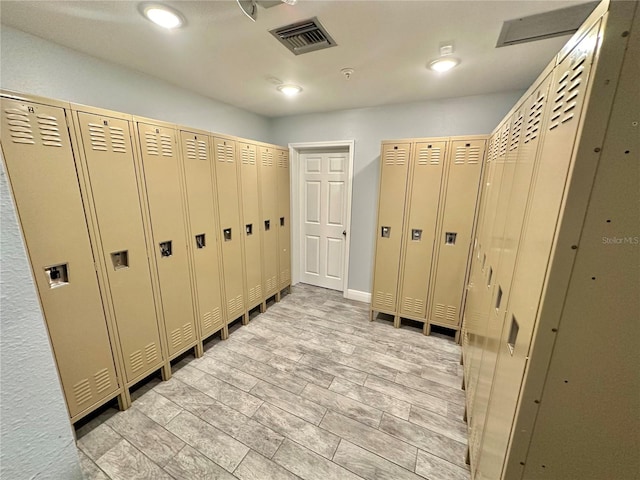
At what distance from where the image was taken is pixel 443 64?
195 cm

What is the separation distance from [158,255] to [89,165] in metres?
0.77

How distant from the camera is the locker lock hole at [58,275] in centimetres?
147

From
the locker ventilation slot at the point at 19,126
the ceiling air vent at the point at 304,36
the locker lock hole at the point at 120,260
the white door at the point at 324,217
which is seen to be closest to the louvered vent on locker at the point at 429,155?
the white door at the point at 324,217

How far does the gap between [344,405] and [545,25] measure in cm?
286

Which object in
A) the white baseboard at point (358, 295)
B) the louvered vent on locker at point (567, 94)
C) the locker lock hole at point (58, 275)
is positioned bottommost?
the white baseboard at point (358, 295)

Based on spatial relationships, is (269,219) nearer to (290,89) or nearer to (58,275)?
(290,89)

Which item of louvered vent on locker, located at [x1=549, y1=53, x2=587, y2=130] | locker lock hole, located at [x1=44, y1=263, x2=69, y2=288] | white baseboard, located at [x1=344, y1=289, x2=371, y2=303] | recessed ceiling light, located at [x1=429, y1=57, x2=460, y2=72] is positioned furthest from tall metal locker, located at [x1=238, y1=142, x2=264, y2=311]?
louvered vent on locker, located at [x1=549, y1=53, x2=587, y2=130]

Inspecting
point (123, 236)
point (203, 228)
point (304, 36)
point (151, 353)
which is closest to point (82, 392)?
point (151, 353)

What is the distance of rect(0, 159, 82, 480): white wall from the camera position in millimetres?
473

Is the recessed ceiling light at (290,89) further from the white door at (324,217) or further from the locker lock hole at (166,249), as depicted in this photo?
the locker lock hole at (166,249)

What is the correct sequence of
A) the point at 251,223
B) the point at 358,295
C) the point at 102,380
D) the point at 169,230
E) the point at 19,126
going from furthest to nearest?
the point at 358,295, the point at 251,223, the point at 169,230, the point at 102,380, the point at 19,126

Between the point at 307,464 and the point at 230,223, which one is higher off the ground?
the point at 230,223

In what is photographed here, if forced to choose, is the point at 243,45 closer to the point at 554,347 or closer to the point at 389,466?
the point at 554,347

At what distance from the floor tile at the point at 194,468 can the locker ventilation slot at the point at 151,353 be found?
0.76 meters
